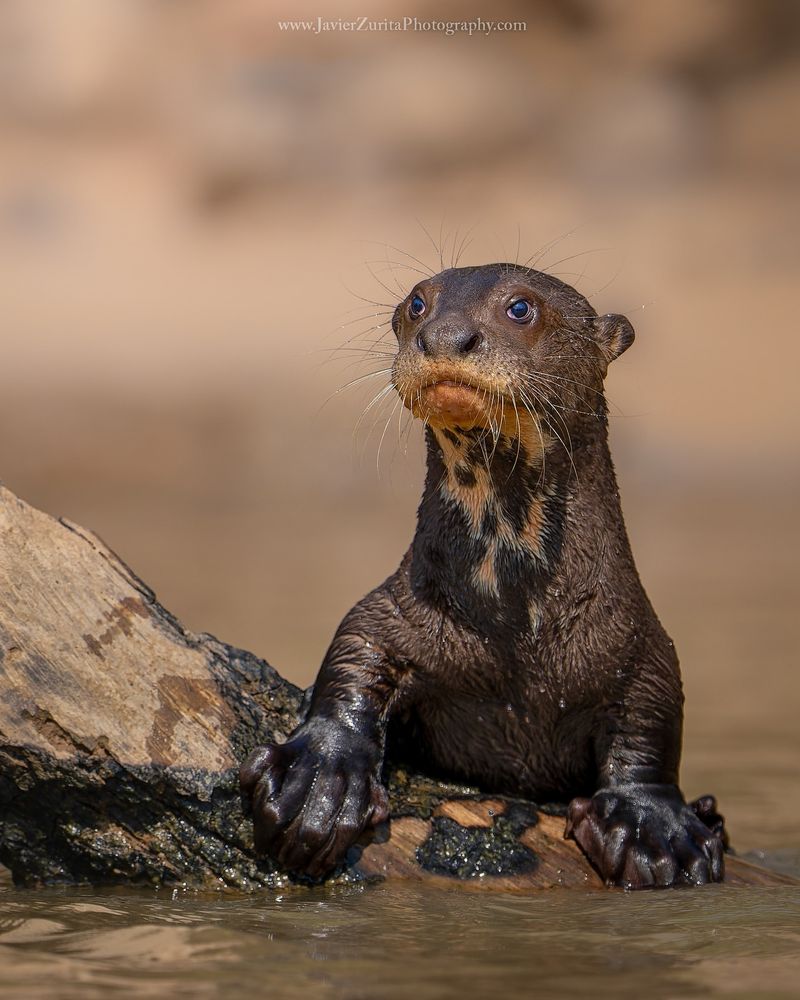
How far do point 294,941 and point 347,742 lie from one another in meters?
0.90

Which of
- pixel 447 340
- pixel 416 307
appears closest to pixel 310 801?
pixel 447 340

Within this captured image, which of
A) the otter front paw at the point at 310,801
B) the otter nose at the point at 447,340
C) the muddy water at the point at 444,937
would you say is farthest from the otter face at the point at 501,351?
the muddy water at the point at 444,937

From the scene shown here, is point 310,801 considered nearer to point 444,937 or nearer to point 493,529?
point 444,937

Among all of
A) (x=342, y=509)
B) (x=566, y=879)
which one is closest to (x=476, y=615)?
(x=566, y=879)

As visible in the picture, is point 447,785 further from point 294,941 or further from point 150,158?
point 150,158

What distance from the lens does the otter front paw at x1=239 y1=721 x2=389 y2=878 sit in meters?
4.05

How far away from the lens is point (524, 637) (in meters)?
4.38

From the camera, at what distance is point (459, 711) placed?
448 centimetres

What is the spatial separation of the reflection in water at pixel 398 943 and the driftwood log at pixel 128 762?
0.37 feet

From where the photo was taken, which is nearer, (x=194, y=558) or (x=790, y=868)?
(x=790, y=868)

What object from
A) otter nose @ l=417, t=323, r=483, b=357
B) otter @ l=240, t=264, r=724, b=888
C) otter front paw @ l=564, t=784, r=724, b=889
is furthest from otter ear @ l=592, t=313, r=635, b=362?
otter front paw @ l=564, t=784, r=724, b=889

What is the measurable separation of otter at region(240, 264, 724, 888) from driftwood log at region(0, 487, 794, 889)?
0.15m

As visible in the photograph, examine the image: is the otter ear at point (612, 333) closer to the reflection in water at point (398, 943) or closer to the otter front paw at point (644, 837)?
the otter front paw at point (644, 837)

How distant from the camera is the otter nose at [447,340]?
159 inches
